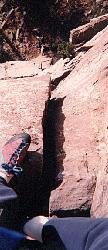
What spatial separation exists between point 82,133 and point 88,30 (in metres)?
2.77

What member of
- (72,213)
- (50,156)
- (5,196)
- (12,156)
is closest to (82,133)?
(50,156)

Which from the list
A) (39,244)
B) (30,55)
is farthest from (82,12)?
(39,244)

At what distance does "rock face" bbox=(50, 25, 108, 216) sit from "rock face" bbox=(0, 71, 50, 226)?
208 millimetres

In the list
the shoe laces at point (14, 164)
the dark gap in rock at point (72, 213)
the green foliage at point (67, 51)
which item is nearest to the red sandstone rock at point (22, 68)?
the green foliage at point (67, 51)

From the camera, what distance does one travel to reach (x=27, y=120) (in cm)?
413

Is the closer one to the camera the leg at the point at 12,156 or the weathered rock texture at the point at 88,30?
the leg at the point at 12,156

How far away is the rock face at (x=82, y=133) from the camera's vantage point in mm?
3209

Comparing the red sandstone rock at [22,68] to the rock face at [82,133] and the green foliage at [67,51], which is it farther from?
the rock face at [82,133]

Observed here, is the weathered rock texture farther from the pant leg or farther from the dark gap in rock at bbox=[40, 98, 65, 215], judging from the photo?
the pant leg

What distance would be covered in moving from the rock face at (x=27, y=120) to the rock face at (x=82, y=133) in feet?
0.68

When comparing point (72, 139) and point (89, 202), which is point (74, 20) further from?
point (89, 202)

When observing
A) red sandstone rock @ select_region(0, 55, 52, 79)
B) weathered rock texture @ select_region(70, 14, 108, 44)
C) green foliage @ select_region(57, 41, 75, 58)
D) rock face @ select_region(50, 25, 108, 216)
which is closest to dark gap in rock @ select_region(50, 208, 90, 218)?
rock face @ select_region(50, 25, 108, 216)

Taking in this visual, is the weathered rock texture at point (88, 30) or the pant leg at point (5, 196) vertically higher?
the weathered rock texture at point (88, 30)

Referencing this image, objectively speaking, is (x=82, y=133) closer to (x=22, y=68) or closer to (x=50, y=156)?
(x=50, y=156)
